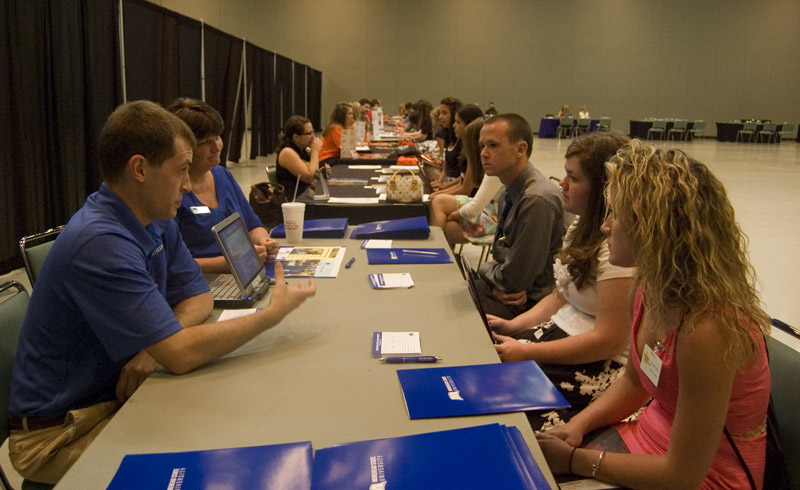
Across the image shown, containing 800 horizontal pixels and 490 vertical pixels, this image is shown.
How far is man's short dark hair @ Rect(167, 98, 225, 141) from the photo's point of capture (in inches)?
88.2

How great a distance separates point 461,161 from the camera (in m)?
4.97

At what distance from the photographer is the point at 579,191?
1891 millimetres

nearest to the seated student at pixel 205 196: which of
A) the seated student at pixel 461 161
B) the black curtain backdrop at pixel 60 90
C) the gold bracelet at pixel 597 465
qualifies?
the gold bracelet at pixel 597 465

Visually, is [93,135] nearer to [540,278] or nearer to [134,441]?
[540,278]

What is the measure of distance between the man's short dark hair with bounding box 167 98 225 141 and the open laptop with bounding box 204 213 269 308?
0.59 meters

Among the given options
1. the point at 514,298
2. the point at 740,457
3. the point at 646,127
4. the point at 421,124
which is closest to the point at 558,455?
the point at 740,457

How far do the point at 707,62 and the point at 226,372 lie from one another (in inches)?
840

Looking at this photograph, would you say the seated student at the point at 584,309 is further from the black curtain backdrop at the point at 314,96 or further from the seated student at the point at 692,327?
the black curtain backdrop at the point at 314,96

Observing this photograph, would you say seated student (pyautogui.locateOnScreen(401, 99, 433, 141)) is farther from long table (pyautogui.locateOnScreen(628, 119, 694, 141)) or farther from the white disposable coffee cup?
long table (pyautogui.locateOnScreen(628, 119, 694, 141))

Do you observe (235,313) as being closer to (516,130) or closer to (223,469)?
(223,469)

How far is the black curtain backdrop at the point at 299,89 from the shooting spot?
14.7 meters

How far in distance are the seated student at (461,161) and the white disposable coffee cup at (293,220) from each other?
1902 millimetres

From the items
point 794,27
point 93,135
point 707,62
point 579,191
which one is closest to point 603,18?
point 707,62

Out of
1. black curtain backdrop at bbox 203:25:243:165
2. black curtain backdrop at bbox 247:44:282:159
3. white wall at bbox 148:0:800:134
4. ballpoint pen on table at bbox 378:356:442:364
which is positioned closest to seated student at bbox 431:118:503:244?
ballpoint pen on table at bbox 378:356:442:364
